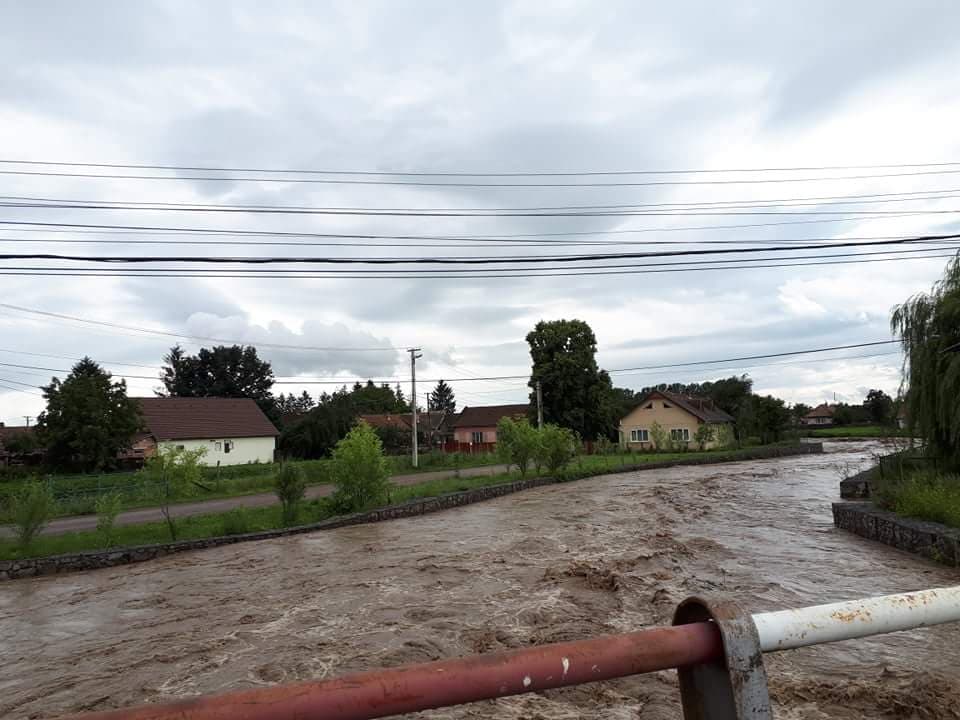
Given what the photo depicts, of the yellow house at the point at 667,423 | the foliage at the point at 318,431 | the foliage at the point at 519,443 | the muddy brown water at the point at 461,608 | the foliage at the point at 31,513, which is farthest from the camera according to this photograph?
the yellow house at the point at 667,423

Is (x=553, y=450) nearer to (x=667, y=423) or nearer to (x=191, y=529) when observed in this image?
(x=191, y=529)

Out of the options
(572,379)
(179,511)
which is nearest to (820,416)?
(572,379)

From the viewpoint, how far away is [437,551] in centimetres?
1424

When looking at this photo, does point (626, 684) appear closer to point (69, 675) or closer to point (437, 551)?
point (69, 675)

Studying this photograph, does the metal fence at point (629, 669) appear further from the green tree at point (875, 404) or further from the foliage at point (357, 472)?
the green tree at point (875, 404)

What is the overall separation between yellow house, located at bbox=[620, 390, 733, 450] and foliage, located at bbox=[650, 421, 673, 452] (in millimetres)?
1255

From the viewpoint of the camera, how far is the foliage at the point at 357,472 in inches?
789

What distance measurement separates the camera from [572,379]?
54094mm

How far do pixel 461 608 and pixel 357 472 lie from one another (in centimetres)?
1102

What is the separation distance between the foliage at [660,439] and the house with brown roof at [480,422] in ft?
60.0

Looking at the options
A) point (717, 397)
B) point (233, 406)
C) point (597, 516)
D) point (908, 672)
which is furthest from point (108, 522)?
point (717, 397)

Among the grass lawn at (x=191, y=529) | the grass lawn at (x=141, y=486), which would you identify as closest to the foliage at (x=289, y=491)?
the grass lawn at (x=191, y=529)

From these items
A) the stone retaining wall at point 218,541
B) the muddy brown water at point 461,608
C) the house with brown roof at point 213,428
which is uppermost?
the house with brown roof at point 213,428

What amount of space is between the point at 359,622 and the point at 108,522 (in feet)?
31.2
